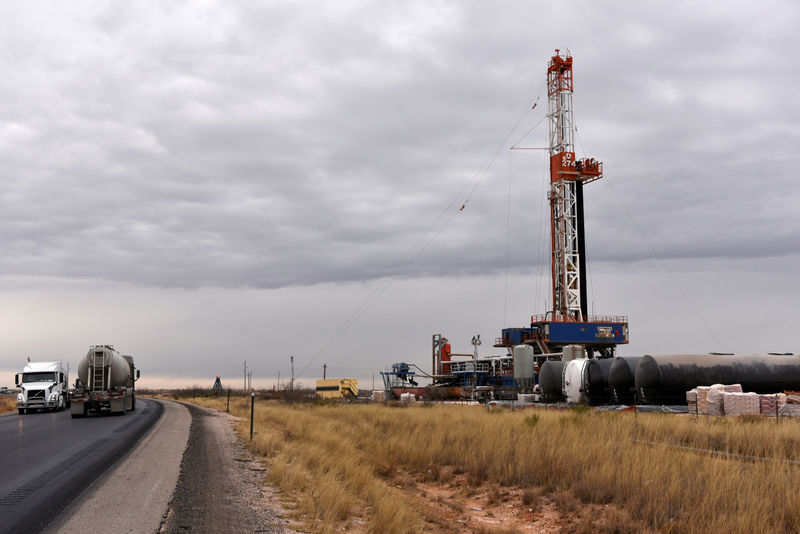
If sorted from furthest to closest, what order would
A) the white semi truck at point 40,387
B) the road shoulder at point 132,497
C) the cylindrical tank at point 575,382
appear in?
the white semi truck at point 40,387, the cylindrical tank at point 575,382, the road shoulder at point 132,497

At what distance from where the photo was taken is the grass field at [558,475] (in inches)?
402

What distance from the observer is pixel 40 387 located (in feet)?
132

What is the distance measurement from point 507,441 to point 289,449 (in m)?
6.62

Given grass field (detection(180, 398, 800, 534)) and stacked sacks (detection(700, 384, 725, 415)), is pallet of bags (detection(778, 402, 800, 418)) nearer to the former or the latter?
stacked sacks (detection(700, 384, 725, 415))

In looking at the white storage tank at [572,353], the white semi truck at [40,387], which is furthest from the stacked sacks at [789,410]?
the white semi truck at [40,387]

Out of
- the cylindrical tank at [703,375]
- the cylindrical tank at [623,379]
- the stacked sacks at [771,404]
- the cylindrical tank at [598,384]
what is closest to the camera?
the stacked sacks at [771,404]

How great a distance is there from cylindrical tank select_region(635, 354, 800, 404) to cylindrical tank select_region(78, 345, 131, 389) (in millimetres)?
28598

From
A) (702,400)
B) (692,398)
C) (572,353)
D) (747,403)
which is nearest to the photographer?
(747,403)

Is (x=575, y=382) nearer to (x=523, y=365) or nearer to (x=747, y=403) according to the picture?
(x=747, y=403)

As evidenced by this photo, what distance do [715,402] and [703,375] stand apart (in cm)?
429

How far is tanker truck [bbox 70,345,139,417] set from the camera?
3328 centimetres

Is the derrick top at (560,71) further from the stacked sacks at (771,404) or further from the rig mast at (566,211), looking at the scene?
the stacked sacks at (771,404)

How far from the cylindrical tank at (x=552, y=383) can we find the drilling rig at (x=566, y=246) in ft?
106

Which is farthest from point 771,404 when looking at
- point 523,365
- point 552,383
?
point 523,365
